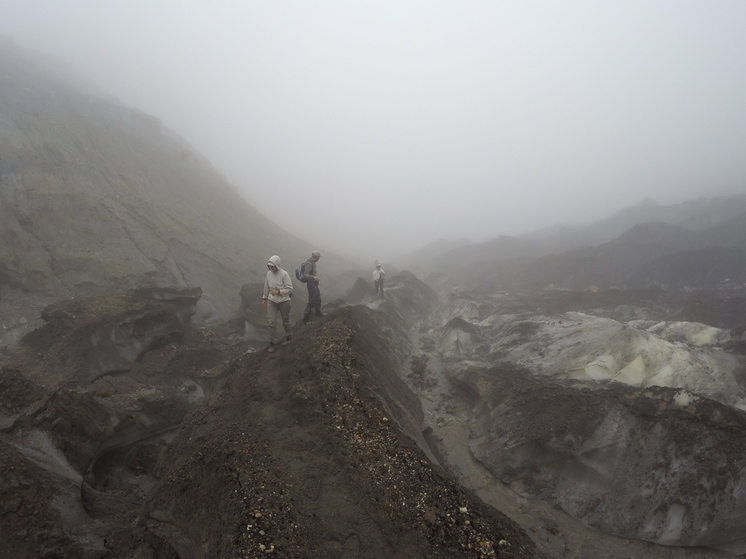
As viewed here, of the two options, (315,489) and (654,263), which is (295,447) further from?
(654,263)

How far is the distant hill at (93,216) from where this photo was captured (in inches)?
574

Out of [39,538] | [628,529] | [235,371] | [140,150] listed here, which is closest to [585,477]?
[628,529]

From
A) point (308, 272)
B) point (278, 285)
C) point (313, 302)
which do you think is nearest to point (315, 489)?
point (278, 285)

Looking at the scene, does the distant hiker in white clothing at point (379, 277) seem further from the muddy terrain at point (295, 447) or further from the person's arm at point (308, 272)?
the person's arm at point (308, 272)

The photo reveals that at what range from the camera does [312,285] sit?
1050cm

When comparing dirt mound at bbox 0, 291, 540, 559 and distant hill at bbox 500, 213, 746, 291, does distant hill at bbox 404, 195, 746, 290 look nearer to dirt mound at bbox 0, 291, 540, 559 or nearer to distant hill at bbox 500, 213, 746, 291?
distant hill at bbox 500, 213, 746, 291

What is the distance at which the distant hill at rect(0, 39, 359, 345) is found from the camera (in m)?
14.6

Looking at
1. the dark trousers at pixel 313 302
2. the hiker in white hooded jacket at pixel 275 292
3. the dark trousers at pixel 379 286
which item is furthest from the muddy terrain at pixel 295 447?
the dark trousers at pixel 379 286

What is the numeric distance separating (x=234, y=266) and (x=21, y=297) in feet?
31.5

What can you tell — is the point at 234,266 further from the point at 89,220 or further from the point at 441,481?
the point at 441,481

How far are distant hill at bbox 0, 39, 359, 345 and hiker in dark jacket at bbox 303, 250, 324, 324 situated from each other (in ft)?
26.7

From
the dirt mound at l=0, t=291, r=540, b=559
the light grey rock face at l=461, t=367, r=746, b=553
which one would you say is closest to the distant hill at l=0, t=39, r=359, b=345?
the dirt mound at l=0, t=291, r=540, b=559

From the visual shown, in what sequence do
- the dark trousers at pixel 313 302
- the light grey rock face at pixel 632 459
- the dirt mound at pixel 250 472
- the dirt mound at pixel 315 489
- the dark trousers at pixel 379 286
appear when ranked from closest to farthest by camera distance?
the dirt mound at pixel 315 489 < the dirt mound at pixel 250 472 < the light grey rock face at pixel 632 459 < the dark trousers at pixel 313 302 < the dark trousers at pixel 379 286

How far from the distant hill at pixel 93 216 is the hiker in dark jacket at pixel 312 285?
26.7 ft
